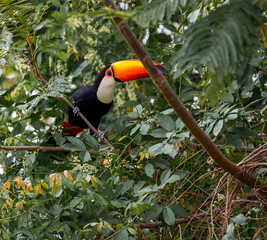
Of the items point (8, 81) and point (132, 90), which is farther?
point (8, 81)

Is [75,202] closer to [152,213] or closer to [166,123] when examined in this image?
[152,213]

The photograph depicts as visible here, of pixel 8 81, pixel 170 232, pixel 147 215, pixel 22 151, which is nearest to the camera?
pixel 147 215

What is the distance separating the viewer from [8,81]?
2.79 m

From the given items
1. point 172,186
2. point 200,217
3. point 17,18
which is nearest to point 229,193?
point 200,217

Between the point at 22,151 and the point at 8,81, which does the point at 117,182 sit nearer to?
the point at 22,151

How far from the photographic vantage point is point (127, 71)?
251 cm

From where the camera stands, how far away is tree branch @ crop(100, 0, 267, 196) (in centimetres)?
90

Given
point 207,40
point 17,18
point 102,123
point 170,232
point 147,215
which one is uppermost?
point 207,40

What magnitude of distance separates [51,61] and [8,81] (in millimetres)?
548

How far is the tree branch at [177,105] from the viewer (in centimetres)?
90

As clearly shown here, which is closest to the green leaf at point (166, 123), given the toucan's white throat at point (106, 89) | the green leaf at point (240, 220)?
the green leaf at point (240, 220)

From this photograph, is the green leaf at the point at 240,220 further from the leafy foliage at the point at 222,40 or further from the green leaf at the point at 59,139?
the green leaf at the point at 59,139

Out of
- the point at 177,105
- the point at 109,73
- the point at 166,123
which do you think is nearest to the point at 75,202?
the point at 166,123

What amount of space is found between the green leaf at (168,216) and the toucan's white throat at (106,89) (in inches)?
53.2
